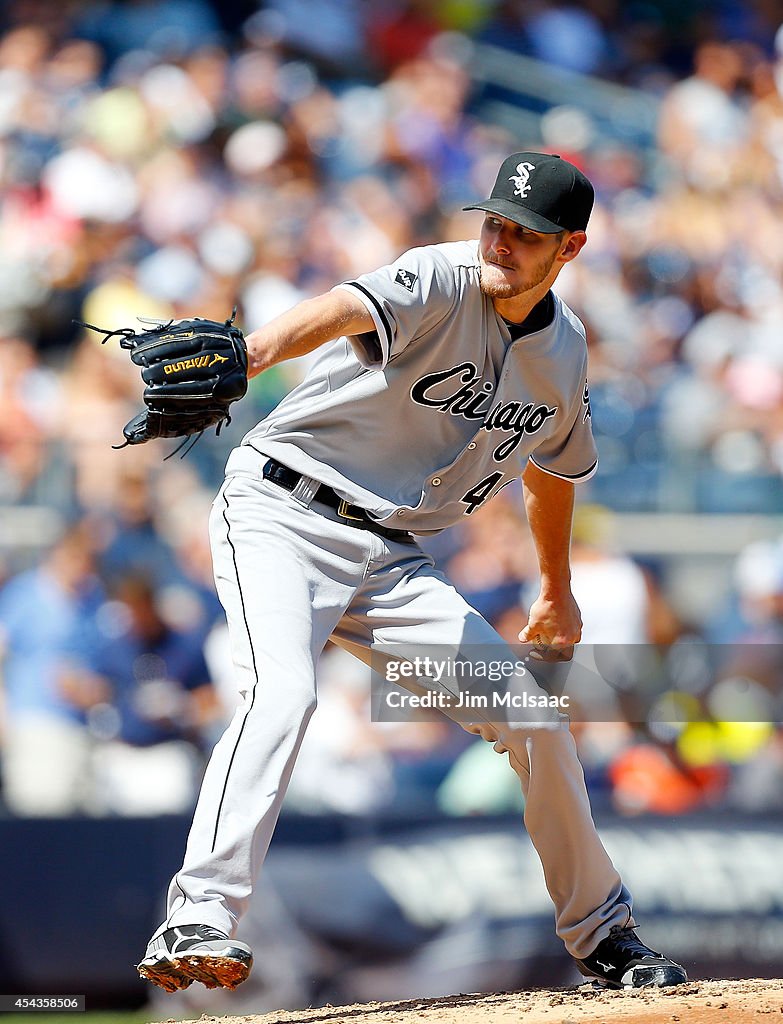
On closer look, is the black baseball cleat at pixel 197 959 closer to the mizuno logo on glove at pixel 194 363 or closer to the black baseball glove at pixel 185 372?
the black baseball glove at pixel 185 372

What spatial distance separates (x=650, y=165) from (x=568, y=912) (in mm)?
6827

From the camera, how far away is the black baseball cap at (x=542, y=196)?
3.31 m

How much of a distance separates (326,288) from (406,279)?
4.90 meters

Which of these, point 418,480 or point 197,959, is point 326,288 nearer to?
point 418,480

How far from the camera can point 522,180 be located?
335cm

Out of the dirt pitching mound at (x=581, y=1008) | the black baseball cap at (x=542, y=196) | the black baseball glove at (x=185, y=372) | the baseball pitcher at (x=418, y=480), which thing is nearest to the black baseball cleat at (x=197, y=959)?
the baseball pitcher at (x=418, y=480)

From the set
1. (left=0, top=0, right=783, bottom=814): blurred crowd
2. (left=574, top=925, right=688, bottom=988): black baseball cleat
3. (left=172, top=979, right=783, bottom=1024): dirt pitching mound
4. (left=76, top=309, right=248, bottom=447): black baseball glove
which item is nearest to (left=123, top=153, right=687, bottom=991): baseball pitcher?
(left=574, top=925, right=688, bottom=988): black baseball cleat

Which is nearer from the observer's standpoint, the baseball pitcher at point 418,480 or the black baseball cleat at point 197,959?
the black baseball cleat at point 197,959

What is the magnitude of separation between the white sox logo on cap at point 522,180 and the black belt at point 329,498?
2.86 feet

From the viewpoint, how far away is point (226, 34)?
9680 millimetres

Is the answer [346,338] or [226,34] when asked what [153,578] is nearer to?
[346,338]

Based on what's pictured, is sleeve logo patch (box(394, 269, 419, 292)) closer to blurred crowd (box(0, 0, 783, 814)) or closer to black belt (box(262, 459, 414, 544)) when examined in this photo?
black belt (box(262, 459, 414, 544))

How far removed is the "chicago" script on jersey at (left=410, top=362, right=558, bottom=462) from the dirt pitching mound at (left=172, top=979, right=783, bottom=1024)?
4.57ft

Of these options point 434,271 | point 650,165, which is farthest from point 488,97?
point 434,271
